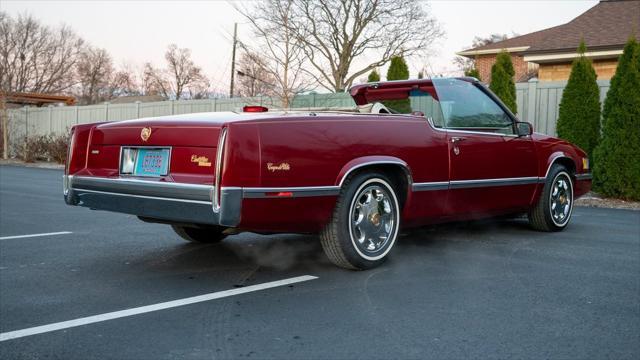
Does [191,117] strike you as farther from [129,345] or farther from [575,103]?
[575,103]

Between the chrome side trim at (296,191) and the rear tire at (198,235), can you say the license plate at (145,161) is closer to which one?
the chrome side trim at (296,191)

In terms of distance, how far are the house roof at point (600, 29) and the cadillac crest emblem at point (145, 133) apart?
2026cm

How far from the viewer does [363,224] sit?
16.2ft

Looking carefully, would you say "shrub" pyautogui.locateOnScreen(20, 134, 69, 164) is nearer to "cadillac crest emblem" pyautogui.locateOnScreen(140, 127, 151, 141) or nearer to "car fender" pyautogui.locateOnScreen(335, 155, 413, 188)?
"cadillac crest emblem" pyautogui.locateOnScreen(140, 127, 151, 141)

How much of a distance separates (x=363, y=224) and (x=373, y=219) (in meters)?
0.10

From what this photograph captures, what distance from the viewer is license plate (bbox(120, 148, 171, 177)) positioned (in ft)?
14.9

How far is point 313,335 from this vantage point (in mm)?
3393

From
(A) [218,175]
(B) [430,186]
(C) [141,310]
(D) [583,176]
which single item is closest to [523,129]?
(D) [583,176]

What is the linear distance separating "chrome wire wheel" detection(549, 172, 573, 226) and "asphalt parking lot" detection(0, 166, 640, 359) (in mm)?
467

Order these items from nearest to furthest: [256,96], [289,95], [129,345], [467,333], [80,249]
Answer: [129,345] < [467,333] < [80,249] < [289,95] < [256,96]

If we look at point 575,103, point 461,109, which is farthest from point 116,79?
point 461,109

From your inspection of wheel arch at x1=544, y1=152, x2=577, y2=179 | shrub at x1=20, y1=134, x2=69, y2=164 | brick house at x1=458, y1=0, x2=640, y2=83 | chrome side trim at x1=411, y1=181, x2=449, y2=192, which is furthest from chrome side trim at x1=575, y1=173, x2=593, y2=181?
shrub at x1=20, y1=134, x2=69, y2=164

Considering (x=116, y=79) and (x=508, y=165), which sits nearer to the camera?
(x=508, y=165)

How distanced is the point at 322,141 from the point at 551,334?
1.95 m
